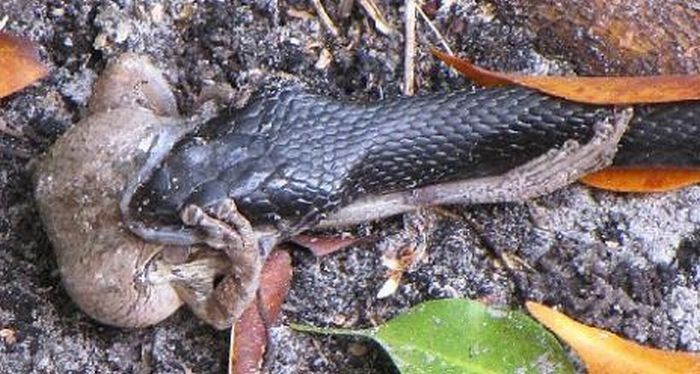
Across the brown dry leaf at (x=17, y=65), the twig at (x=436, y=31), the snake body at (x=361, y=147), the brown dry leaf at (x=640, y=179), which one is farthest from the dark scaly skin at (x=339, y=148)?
the brown dry leaf at (x=17, y=65)

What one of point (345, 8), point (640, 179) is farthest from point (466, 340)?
point (345, 8)

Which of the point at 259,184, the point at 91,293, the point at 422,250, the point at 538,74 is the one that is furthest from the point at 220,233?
the point at 538,74

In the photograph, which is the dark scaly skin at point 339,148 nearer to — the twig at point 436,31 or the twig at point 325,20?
the twig at point 436,31

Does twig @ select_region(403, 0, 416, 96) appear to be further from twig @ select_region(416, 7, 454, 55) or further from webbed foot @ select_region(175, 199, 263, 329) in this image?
webbed foot @ select_region(175, 199, 263, 329)

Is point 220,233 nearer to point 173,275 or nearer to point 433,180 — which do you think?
point 173,275

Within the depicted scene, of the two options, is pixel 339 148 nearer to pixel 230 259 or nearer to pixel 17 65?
pixel 230 259

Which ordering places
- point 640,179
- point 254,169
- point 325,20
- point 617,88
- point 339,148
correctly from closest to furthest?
point 254,169
point 339,148
point 617,88
point 640,179
point 325,20
